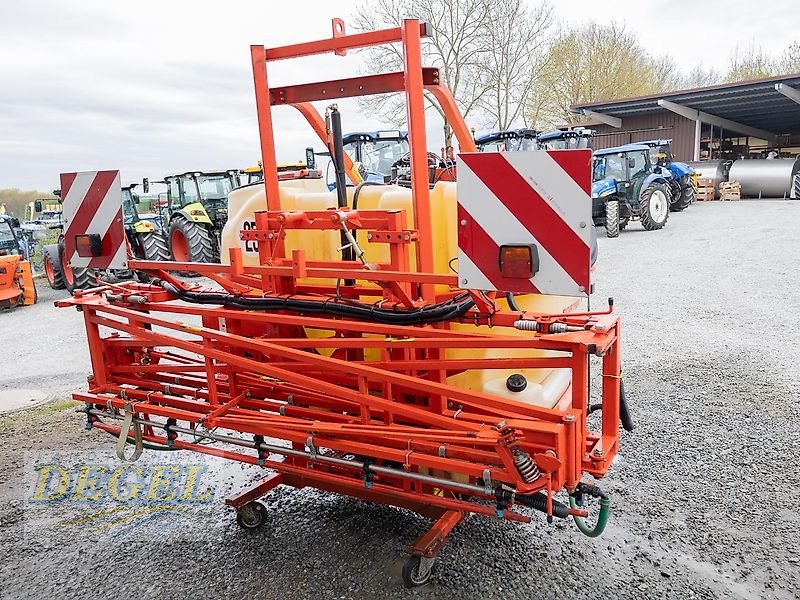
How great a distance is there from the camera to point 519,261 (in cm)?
196

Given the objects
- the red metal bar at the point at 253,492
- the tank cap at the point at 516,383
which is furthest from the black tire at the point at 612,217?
the red metal bar at the point at 253,492

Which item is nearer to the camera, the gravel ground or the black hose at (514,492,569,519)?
the black hose at (514,492,569,519)

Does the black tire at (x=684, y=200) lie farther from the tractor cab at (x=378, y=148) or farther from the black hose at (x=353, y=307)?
the black hose at (x=353, y=307)

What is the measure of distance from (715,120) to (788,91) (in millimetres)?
5785

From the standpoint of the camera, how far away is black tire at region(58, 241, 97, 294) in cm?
1059

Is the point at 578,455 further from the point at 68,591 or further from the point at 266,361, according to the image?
the point at 68,591

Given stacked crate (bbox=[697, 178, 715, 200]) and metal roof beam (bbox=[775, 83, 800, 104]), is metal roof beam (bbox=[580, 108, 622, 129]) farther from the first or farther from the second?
A: metal roof beam (bbox=[775, 83, 800, 104])

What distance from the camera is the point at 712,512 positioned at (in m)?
2.92

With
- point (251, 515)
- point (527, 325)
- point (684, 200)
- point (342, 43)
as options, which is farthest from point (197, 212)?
point (684, 200)

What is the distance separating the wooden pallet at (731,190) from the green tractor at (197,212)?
54.1 feet

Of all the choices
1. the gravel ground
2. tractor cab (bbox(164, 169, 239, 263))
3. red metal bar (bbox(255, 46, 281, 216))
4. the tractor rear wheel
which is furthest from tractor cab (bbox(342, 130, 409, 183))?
red metal bar (bbox(255, 46, 281, 216))

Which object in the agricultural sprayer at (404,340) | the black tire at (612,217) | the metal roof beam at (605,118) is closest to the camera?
the agricultural sprayer at (404,340)

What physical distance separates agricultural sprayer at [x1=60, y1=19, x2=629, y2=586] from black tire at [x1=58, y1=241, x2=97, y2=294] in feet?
27.2

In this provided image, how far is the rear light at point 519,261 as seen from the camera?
1.94m
